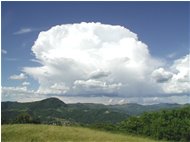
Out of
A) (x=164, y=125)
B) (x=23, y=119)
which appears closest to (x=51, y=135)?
(x=164, y=125)

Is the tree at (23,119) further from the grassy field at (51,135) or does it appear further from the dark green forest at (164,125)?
the grassy field at (51,135)

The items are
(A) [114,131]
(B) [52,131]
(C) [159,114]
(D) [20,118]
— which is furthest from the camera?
(D) [20,118]

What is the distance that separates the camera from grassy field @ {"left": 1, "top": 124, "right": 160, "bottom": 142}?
97.6 ft

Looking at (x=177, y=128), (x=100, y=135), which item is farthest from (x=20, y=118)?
(x=100, y=135)

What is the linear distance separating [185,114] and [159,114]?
4629mm

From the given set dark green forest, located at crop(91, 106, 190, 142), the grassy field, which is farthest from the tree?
the grassy field

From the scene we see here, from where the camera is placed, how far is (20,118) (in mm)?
70188

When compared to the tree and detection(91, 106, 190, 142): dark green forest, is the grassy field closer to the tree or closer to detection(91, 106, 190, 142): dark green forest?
detection(91, 106, 190, 142): dark green forest

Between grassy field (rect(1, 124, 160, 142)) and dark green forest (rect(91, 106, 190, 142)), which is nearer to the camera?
grassy field (rect(1, 124, 160, 142))

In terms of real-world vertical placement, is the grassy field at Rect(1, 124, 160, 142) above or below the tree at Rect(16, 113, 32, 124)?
below

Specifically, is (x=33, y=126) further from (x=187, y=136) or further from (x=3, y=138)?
(x=187, y=136)

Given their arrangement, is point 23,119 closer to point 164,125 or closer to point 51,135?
point 164,125

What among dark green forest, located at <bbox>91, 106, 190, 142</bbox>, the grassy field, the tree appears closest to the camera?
the grassy field

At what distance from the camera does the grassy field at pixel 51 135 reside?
2975 centimetres
